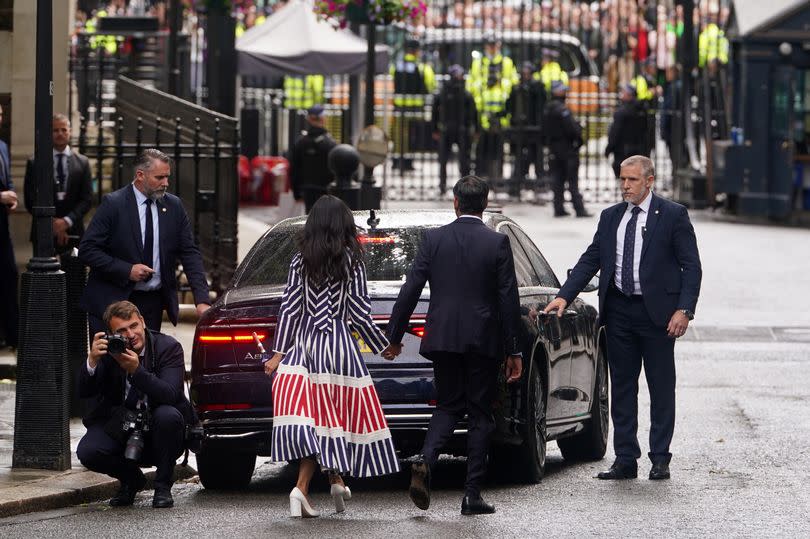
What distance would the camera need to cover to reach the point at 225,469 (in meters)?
9.75

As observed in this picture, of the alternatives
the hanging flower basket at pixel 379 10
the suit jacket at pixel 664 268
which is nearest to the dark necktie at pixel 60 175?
the suit jacket at pixel 664 268

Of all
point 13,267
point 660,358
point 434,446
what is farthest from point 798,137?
point 434,446

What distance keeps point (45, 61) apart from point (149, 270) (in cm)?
122

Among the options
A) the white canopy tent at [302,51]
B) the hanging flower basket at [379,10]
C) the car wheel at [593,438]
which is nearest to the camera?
the car wheel at [593,438]

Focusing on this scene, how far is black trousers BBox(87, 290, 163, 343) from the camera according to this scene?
409 inches

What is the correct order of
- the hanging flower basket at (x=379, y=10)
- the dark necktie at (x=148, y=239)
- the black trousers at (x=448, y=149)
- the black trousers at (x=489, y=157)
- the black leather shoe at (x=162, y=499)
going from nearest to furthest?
the black leather shoe at (x=162, y=499) → the dark necktie at (x=148, y=239) → the hanging flower basket at (x=379, y=10) → the black trousers at (x=448, y=149) → the black trousers at (x=489, y=157)

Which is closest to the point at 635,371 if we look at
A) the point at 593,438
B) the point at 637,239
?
the point at 637,239

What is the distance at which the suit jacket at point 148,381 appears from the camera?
906cm

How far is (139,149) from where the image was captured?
48.9 ft

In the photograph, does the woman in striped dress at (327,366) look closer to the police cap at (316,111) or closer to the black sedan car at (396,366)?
the black sedan car at (396,366)

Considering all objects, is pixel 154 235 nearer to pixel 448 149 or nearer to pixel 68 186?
pixel 68 186

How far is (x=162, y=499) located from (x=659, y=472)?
2.54 meters

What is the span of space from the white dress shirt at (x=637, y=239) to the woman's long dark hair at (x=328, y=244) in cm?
176

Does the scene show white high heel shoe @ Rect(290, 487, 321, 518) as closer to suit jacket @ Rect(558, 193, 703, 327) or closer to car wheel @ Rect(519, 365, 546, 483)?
car wheel @ Rect(519, 365, 546, 483)
